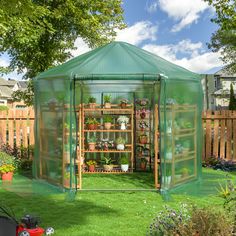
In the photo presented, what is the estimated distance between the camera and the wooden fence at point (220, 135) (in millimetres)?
13781

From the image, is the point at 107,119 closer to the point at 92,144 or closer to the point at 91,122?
the point at 91,122

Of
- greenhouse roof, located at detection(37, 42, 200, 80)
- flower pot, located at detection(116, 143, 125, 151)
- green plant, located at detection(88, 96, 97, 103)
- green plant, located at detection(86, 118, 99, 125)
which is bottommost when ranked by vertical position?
flower pot, located at detection(116, 143, 125, 151)

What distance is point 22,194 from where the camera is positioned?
8.72 m

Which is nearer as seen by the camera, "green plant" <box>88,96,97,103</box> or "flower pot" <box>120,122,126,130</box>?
"flower pot" <box>120,122,126,130</box>

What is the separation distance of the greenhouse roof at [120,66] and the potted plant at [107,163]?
128 inches

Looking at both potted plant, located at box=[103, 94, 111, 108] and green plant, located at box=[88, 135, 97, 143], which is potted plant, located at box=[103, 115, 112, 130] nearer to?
potted plant, located at box=[103, 94, 111, 108]

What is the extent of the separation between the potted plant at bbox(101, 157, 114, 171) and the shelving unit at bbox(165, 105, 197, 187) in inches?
115

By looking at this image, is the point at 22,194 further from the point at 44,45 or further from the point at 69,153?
the point at 44,45

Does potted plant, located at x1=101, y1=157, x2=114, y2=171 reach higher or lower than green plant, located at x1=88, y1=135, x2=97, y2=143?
lower

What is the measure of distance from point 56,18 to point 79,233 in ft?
46.9

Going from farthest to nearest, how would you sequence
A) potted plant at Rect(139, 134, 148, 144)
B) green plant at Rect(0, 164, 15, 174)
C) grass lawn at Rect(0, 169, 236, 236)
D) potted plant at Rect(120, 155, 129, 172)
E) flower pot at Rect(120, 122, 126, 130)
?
potted plant at Rect(139, 134, 148, 144) → flower pot at Rect(120, 122, 126, 130) → potted plant at Rect(120, 155, 129, 172) → green plant at Rect(0, 164, 15, 174) → grass lawn at Rect(0, 169, 236, 236)

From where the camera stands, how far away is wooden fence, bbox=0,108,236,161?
1351 cm

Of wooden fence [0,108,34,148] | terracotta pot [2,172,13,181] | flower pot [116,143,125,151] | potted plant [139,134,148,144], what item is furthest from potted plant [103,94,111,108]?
terracotta pot [2,172,13,181]

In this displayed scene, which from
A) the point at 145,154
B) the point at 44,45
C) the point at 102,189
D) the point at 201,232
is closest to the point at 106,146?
the point at 145,154
